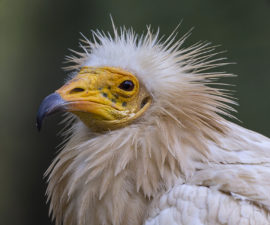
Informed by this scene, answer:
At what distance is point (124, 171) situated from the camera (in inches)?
111

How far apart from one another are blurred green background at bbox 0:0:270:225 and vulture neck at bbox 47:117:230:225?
4.04 meters

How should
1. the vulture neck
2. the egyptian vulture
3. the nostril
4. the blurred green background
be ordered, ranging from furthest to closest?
the blurred green background
the nostril
the vulture neck
the egyptian vulture

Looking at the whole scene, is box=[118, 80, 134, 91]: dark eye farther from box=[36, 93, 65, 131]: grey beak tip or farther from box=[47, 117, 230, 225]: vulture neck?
box=[36, 93, 65, 131]: grey beak tip

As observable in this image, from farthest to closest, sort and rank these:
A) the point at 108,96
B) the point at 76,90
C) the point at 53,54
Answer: the point at 53,54 < the point at 108,96 < the point at 76,90

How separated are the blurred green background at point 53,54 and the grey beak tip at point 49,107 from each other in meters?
4.26

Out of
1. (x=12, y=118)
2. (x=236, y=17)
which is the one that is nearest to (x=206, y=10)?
(x=236, y=17)

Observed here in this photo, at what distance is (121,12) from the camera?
24.7 ft

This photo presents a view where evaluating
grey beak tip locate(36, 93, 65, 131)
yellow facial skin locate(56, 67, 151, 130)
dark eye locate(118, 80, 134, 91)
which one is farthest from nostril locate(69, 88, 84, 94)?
dark eye locate(118, 80, 134, 91)

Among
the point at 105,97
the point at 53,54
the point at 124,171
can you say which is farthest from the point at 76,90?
the point at 53,54

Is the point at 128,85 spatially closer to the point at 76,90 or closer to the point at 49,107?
the point at 76,90

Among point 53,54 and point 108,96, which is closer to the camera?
point 108,96

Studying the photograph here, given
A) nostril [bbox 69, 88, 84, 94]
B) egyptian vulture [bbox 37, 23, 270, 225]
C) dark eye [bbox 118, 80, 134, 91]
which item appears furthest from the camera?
dark eye [bbox 118, 80, 134, 91]

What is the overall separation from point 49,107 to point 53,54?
4.78 m

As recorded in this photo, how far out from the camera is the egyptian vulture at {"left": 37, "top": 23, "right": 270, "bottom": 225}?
8.37ft
